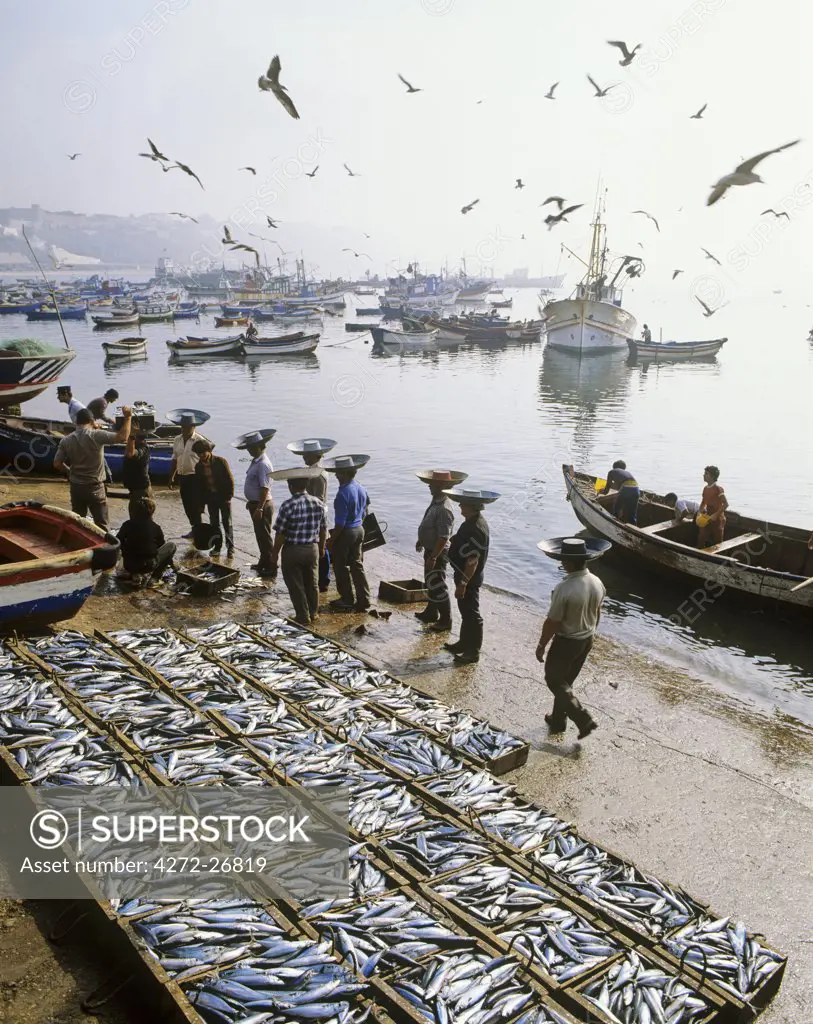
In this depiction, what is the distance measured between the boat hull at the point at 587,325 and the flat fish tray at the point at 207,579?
56.8m

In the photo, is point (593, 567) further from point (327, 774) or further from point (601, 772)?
point (327, 774)

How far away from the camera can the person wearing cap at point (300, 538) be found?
9.31 m

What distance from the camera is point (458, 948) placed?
4145mm

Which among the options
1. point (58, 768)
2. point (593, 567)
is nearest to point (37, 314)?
point (593, 567)

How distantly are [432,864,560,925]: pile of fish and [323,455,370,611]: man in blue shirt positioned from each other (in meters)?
5.83

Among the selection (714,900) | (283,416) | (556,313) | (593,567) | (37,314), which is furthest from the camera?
(37,314)

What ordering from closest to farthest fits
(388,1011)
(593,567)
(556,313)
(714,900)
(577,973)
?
(388,1011) < (577,973) < (714,900) < (593,567) < (556,313)

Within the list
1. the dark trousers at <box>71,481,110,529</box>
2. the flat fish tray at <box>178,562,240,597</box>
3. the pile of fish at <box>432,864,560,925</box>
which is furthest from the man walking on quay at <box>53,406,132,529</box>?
the pile of fish at <box>432,864,560,925</box>

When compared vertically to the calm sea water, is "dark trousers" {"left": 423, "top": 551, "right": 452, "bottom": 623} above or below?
above

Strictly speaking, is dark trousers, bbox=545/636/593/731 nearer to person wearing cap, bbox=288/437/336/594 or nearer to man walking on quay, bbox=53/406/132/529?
person wearing cap, bbox=288/437/336/594

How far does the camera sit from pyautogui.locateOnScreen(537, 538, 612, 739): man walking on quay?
24.0ft

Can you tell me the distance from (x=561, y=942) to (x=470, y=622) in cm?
527

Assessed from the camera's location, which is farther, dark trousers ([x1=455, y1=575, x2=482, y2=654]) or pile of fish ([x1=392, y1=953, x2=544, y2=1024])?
dark trousers ([x1=455, y1=575, x2=482, y2=654])

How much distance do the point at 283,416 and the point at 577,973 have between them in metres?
34.3
